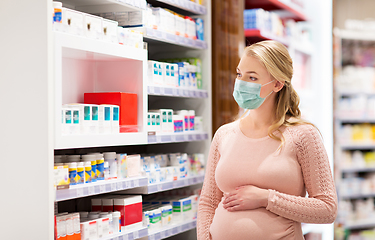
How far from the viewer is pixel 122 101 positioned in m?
3.33

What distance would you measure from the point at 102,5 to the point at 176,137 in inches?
51.6

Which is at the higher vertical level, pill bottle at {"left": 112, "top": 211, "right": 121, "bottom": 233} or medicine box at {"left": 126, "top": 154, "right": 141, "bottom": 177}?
medicine box at {"left": 126, "top": 154, "right": 141, "bottom": 177}

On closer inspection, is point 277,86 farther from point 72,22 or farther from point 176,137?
point 176,137

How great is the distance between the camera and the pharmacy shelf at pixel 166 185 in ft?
12.2

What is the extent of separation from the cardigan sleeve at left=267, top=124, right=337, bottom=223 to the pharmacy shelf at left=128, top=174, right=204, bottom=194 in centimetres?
157

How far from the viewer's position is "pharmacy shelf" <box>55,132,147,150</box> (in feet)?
9.16

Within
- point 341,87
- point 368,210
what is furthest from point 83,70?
point 368,210

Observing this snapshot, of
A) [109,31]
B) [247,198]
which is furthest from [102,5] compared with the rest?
[247,198]

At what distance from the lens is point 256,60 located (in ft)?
8.05

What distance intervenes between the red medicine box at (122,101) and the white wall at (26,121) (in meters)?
0.66

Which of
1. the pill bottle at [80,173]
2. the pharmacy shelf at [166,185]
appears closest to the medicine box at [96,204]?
the pharmacy shelf at [166,185]

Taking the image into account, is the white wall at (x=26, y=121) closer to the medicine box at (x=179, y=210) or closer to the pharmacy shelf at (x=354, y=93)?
the medicine box at (x=179, y=210)

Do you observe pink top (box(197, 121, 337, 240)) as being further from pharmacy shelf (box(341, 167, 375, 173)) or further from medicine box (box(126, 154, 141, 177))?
pharmacy shelf (box(341, 167, 375, 173))

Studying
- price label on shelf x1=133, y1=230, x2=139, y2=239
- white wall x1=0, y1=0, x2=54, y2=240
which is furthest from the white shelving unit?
price label on shelf x1=133, y1=230, x2=139, y2=239
